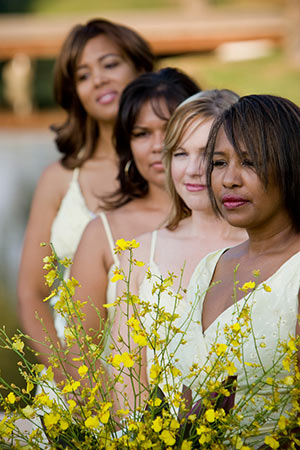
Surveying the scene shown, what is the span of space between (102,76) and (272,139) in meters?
2.00

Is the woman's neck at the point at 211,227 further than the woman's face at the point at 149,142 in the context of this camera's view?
No

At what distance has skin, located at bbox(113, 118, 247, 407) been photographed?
2895 mm

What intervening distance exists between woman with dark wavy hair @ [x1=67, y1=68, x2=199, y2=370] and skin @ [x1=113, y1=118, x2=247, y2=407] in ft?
1.15

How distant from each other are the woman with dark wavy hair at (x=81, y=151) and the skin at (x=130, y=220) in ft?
1.18

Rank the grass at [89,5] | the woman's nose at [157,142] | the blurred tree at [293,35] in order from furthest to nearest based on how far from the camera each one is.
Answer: the grass at [89,5]
the blurred tree at [293,35]
the woman's nose at [157,142]

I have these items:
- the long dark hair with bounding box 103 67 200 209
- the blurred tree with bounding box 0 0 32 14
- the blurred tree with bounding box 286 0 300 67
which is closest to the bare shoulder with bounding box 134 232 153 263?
the long dark hair with bounding box 103 67 200 209

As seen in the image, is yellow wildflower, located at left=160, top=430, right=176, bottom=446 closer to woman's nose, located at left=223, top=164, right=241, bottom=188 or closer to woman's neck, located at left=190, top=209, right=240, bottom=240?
woman's nose, located at left=223, top=164, right=241, bottom=188

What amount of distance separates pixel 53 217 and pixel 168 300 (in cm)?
135

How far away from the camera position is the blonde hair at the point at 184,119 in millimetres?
2959

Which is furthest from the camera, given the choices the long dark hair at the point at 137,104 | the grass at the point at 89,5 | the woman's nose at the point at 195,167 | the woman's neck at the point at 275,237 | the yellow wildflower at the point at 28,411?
the grass at the point at 89,5

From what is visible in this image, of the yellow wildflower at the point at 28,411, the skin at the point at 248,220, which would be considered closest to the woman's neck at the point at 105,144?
the skin at the point at 248,220

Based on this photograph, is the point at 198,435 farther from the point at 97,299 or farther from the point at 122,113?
the point at 122,113

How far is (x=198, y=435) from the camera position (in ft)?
5.77

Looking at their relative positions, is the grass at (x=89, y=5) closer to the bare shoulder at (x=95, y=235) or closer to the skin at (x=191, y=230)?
the bare shoulder at (x=95, y=235)
